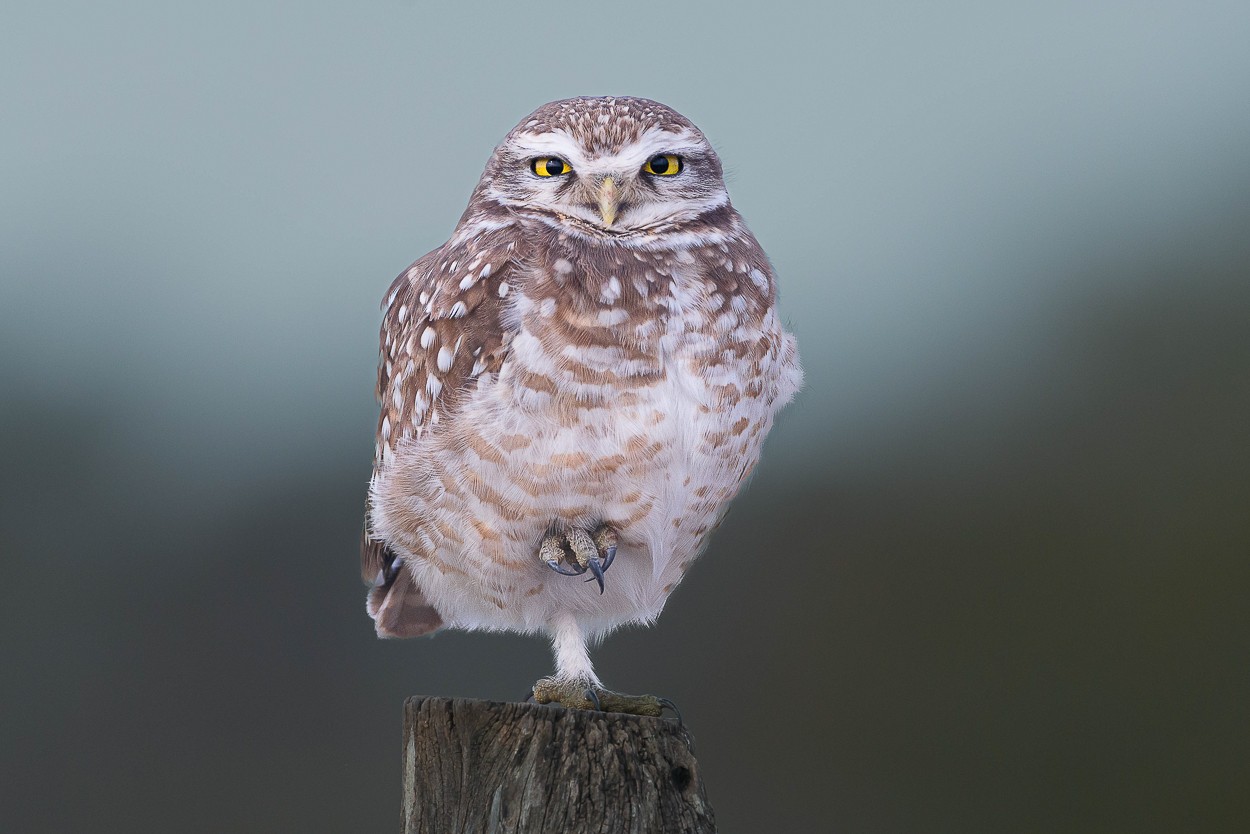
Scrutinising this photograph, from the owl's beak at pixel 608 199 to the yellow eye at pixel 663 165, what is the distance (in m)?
0.10

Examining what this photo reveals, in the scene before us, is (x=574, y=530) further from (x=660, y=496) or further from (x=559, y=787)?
(x=559, y=787)

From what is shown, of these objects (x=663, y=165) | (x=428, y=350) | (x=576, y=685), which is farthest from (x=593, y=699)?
(x=663, y=165)

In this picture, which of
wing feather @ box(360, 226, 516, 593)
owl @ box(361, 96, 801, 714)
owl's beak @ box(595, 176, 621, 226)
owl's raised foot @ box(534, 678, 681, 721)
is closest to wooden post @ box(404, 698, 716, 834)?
owl's raised foot @ box(534, 678, 681, 721)

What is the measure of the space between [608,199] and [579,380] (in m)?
0.43

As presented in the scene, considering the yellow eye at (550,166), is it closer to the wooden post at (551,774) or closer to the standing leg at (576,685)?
the standing leg at (576,685)

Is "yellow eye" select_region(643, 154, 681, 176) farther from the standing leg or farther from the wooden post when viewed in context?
the wooden post

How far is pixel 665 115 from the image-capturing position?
106 inches

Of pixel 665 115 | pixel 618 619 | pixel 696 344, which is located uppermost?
pixel 665 115

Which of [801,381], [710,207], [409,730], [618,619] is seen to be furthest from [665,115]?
[409,730]

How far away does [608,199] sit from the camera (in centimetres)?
258

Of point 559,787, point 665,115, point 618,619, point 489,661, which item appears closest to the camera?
point 559,787

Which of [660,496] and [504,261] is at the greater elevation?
[504,261]

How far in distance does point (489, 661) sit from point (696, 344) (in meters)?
4.90

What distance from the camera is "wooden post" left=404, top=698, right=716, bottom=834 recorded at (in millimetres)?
1943
